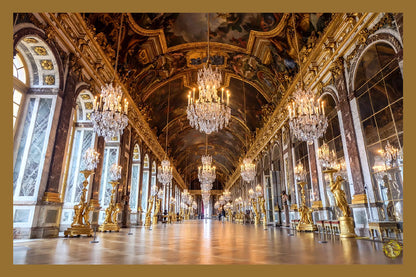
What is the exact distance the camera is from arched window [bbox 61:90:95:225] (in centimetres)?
872

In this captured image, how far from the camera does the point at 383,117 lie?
5.73 meters

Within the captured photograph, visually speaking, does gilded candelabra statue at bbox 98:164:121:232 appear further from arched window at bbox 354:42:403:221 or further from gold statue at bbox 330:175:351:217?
arched window at bbox 354:42:403:221

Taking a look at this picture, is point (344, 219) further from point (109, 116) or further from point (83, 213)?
point (83, 213)

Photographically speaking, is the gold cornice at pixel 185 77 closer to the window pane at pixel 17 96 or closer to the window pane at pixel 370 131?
the window pane at pixel 17 96

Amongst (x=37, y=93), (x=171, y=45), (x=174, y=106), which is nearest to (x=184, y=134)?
(x=174, y=106)

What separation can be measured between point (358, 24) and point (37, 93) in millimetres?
9267

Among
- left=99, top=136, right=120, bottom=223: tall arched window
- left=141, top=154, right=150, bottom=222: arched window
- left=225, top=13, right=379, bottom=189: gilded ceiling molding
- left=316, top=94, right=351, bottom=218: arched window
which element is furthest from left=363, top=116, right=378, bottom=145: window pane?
left=141, top=154, right=150, bottom=222: arched window

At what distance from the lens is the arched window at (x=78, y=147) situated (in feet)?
28.6

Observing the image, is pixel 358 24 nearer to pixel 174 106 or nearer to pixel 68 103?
pixel 68 103

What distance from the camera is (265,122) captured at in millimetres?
16062

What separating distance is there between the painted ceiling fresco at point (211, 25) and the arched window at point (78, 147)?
13.5ft

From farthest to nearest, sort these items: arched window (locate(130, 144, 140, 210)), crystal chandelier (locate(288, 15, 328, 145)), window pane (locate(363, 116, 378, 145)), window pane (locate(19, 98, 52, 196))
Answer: arched window (locate(130, 144, 140, 210)), window pane (locate(363, 116, 378, 145)), window pane (locate(19, 98, 52, 196)), crystal chandelier (locate(288, 15, 328, 145))

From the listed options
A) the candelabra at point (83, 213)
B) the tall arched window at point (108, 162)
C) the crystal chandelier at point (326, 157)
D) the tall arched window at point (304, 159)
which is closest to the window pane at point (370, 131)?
the crystal chandelier at point (326, 157)

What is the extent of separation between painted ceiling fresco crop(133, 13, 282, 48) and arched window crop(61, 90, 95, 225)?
13.5ft
